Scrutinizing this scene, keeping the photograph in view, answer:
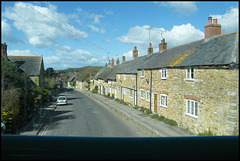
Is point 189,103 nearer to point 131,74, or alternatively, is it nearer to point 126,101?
point 131,74

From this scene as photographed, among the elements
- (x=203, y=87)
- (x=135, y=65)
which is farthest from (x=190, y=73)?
(x=135, y=65)

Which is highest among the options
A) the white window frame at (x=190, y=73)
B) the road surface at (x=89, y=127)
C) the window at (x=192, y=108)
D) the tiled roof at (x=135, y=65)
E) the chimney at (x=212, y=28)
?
the chimney at (x=212, y=28)

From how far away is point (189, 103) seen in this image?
9.68 meters

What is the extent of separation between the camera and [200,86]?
8617 millimetres

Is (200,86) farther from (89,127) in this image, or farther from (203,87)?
(89,127)

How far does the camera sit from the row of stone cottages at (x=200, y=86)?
20.9 feet

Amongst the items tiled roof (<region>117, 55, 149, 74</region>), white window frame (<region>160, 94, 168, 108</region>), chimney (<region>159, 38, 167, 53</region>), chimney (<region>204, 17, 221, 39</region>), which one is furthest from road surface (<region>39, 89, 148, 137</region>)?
chimney (<region>159, 38, 167, 53</region>)

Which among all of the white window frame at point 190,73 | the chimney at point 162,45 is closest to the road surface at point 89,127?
the white window frame at point 190,73

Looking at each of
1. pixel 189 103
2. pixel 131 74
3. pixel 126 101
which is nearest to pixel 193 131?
pixel 189 103

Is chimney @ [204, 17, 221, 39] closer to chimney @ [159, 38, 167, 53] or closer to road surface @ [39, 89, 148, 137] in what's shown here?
chimney @ [159, 38, 167, 53]

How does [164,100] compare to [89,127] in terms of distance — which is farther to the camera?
[164,100]

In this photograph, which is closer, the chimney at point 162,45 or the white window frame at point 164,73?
the white window frame at point 164,73

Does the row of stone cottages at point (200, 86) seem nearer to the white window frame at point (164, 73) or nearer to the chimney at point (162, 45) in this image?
the white window frame at point (164, 73)

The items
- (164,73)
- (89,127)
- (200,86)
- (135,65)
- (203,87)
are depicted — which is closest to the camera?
(203,87)
